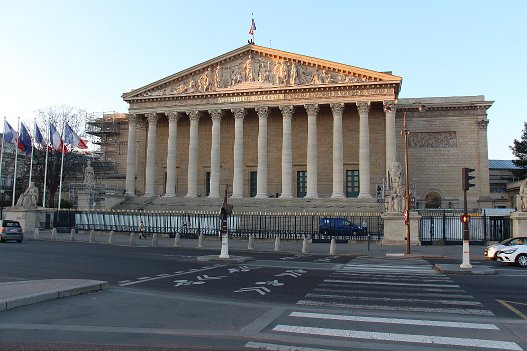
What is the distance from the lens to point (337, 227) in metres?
36.3

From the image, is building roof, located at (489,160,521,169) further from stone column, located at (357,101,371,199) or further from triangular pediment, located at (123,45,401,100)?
triangular pediment, located at (123,45,401,100)

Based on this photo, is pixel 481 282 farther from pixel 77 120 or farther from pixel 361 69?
pixel 77 120

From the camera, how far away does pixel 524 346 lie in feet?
23.4

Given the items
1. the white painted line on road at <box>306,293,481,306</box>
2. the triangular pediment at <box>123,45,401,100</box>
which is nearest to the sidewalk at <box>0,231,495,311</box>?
the white painted line on road at <box>306,293,481,306</box>

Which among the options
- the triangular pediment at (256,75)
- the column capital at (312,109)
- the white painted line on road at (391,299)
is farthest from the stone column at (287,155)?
the white painted line on road at (391,299)

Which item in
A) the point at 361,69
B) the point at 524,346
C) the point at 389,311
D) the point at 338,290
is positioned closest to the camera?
the point at 524,346

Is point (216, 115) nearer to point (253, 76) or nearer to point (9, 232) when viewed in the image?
point (253, 76)

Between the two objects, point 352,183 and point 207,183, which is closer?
point 352,183

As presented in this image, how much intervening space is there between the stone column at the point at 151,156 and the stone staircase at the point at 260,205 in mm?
2075

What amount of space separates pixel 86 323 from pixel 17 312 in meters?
1.72

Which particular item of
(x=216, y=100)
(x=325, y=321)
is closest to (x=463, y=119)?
(x=216, y=100)

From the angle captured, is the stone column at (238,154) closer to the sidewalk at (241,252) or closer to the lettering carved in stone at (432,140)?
the sidewalk at (241,252)

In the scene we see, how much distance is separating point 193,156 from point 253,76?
37.1 feet

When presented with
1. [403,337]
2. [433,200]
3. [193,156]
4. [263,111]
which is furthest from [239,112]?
[403,337]
